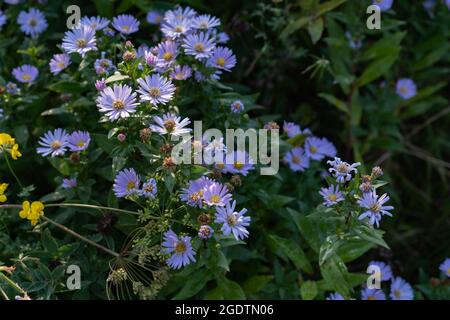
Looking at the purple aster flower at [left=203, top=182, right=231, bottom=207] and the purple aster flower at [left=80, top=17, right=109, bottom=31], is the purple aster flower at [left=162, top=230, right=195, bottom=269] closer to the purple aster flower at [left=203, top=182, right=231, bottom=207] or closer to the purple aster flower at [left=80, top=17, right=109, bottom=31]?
the purple aster flower at [left=203, top=182, right=231, bottom=207]

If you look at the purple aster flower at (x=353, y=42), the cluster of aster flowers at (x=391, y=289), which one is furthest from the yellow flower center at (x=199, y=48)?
the cluster of aster flowers at (x=391, y=289)

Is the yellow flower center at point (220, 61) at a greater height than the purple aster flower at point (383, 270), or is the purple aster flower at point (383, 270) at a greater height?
the yellow flower center at point (220, 61)

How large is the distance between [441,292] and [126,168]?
140 centimetres

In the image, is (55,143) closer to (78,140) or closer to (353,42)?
(78,140)

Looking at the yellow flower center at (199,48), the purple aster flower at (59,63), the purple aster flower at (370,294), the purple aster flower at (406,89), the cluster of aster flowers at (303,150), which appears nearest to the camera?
the yellow flower center at (199,48)

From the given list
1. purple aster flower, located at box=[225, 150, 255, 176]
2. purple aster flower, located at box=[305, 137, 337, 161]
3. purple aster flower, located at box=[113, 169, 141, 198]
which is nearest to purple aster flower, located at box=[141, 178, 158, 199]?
purple aster flower, located at box=[113, 169, 141, 198]

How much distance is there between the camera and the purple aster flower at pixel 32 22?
9.02ft

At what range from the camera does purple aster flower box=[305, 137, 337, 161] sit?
2.74 meters

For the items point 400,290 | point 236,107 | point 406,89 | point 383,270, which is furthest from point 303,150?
point 406,89

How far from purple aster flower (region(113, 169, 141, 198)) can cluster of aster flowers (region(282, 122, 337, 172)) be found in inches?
30.1

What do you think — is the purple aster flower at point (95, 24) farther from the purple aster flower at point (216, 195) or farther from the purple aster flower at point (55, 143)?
the purple aster flower at point (216, 195)

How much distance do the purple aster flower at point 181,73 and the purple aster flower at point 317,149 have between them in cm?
68

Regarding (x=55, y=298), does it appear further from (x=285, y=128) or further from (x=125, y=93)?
(x=285, y=128)

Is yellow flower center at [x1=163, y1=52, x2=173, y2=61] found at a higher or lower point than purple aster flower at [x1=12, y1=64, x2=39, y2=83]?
lower
